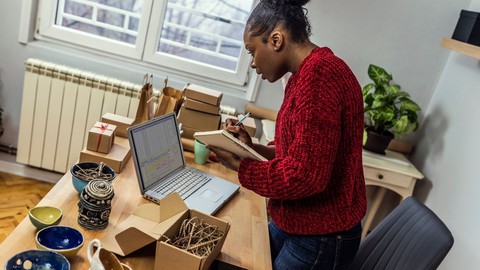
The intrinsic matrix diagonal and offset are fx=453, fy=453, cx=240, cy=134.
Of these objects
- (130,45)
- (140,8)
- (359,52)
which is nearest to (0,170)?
(130,45)

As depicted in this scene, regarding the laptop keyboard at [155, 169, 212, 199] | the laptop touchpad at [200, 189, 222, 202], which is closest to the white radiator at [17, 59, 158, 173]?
the laptop keyboard at [155, 169, 212, 199]

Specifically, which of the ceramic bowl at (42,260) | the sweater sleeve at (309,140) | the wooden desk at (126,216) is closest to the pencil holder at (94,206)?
the wooden desk at (126,216)

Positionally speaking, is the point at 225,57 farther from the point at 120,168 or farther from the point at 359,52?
the point at 120,168

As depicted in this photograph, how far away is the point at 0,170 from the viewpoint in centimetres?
296

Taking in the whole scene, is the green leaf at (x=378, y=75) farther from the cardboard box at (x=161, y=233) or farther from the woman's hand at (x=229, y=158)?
the cardboard box at (x=161, y=233)

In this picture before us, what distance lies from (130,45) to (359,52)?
1.43 m

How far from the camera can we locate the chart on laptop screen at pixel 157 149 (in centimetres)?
153

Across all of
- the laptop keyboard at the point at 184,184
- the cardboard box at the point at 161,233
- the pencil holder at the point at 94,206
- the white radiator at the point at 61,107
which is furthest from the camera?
the white radiator at the point at 61,107

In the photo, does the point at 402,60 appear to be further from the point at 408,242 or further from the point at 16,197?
the point at 16,197

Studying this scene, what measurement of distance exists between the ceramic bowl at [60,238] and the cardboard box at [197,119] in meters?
0.99

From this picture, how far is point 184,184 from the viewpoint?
5.45ft

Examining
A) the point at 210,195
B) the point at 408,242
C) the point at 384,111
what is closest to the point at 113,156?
the point at 210,195

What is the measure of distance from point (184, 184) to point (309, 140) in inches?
26.8

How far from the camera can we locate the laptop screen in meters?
1.51
